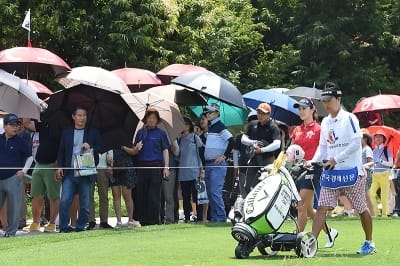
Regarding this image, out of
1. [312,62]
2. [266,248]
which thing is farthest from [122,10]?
[266,248]

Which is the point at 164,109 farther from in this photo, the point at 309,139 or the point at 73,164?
the point at 309,139

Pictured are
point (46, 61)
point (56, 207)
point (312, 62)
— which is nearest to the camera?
point (56, 207)

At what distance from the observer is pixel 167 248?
1236 centimetres

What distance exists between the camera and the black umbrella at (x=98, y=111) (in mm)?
16266

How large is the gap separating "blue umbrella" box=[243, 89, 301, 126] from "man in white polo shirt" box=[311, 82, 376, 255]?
715cm

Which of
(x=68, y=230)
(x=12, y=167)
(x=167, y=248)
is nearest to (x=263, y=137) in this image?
(x=68, y=230)

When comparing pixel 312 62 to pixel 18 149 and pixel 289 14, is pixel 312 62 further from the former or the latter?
pixel 18 149

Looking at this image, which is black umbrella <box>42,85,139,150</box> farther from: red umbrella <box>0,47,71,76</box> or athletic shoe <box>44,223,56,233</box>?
athletic shoe <box>44,223,56,233</box>

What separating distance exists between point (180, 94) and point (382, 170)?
4.90 metres

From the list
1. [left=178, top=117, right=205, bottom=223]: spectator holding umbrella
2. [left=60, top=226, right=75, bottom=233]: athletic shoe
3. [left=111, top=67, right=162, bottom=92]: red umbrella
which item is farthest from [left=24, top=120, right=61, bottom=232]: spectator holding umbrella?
[left=111, top=67, right=162, bottom=92]: red umbrella

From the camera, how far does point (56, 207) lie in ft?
53.1

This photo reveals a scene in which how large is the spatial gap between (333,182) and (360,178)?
0.33 meters

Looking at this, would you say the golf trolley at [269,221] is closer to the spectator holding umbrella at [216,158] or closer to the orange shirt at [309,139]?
the orange shirt at [309,139]

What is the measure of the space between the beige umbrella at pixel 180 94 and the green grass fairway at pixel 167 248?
2.86m
